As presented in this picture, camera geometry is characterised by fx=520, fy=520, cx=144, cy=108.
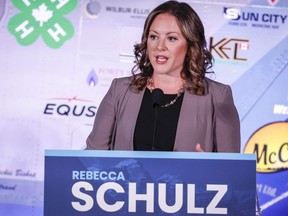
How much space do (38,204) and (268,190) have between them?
63.5 inches

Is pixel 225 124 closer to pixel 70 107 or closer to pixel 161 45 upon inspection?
pixel 161 45

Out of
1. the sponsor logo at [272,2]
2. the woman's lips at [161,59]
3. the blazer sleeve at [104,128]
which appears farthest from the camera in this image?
the sponsor logo at [272,2]

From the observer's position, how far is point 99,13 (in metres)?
3.60

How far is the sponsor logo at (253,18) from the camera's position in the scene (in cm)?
357

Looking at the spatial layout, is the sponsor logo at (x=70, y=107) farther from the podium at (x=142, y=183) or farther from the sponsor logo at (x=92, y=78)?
the podium at (x=142, y=183)

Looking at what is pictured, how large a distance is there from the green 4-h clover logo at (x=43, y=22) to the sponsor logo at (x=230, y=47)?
A: 1.00 m

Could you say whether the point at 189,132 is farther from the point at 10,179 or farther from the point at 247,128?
the point at 10,179

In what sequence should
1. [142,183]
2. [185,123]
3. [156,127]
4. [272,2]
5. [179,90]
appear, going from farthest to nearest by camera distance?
[272,2]
[179,90]
[185,123]
[156,127]
[142,183]

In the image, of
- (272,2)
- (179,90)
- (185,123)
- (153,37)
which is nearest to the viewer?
(185,123)

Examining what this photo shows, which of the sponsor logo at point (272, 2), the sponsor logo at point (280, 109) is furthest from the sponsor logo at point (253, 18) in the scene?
the sponsor logo at point (280, 109)

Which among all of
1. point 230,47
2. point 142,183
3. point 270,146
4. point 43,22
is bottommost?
point 142,183

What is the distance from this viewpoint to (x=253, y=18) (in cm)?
358

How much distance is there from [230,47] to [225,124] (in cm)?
121

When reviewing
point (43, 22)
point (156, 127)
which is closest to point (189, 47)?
point (156, 127)
